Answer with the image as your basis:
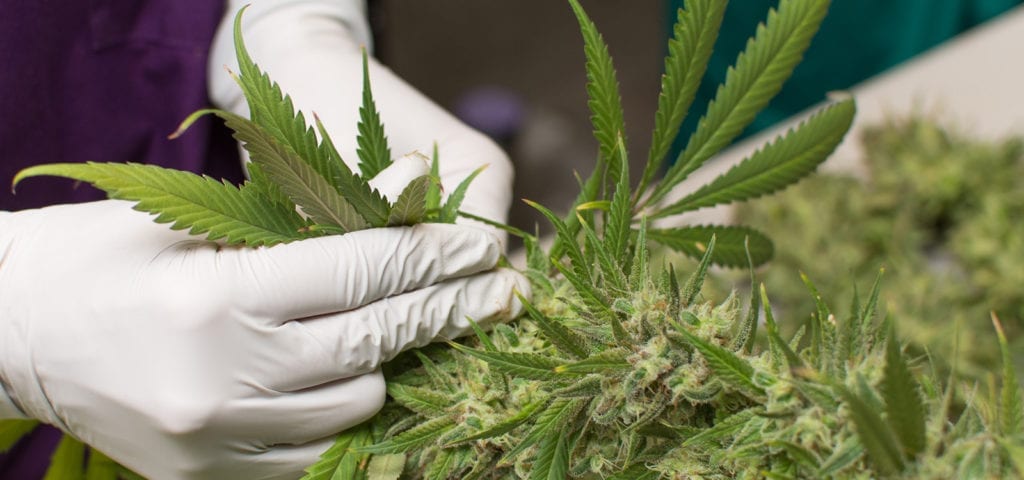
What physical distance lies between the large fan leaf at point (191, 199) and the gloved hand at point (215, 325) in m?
0.07

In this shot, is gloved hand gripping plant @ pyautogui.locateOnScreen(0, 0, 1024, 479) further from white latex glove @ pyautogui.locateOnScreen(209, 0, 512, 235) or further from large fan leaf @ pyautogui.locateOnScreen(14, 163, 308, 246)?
white latex glove @ pyautogui.locateOnScreen(209, 0, 512, 235)

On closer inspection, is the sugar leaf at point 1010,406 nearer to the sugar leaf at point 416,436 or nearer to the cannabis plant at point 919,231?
the sugar leaf at point 416,436

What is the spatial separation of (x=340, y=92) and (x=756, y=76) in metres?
0.59

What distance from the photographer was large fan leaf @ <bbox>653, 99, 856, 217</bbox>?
0.75m

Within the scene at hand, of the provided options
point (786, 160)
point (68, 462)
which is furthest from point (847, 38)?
point (68, 462)

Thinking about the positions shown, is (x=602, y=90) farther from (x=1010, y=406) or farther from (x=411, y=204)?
(x=1010, y=406)

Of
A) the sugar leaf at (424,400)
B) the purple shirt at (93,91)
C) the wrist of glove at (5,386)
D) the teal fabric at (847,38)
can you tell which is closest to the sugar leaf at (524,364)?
the sugar leaf at (424,400)

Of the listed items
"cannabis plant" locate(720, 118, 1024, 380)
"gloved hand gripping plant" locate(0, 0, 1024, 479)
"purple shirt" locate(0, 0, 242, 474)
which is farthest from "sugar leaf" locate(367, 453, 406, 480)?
"cannabis plant" locate(720, 118, 1024, 380)

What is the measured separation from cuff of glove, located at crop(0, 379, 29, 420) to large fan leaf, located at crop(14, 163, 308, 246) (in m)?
0.37

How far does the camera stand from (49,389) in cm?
76

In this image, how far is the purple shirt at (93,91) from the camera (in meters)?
1.03

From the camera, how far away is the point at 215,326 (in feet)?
2.23

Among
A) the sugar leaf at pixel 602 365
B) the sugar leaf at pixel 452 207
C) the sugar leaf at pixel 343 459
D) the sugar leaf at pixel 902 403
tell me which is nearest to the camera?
the sugar leaf at pixel 902 403

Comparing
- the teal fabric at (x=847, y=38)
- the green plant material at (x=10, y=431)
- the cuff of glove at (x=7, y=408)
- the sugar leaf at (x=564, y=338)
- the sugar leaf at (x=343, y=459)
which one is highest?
the teal fabric at (x=847, y=38)
